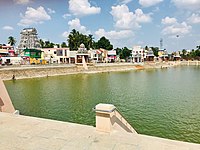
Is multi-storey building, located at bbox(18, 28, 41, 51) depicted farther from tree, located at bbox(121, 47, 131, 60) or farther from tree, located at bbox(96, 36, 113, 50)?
tree, located at bbox(121, 47, 131, 60)

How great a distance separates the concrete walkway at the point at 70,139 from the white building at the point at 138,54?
87806 mm

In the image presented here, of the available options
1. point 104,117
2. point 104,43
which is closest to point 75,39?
point 104,43

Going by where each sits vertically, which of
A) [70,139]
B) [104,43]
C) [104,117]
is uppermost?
[104,43]

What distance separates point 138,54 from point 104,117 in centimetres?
8876

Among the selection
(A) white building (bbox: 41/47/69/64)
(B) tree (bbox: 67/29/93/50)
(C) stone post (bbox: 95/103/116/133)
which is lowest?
Answer: (C) stone post (bbox: 95/103/116/133)

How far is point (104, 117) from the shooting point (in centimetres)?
555

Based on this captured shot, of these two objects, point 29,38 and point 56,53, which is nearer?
point 56,53

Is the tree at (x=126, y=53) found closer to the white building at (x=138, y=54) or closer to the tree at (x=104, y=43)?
the white building at (x=138, y=54)

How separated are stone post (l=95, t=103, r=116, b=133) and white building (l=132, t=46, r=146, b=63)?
87992 mm

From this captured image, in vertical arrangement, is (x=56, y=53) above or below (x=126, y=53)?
below

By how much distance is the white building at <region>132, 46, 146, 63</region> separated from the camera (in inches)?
3600

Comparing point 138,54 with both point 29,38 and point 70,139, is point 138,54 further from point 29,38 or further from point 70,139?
point 70,139

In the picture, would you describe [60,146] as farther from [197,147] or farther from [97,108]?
[197,147]

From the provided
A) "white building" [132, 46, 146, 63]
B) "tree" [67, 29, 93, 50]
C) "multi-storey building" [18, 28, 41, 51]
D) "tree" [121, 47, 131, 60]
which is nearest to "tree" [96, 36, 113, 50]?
"tree" [121, 47, 131, 60]
